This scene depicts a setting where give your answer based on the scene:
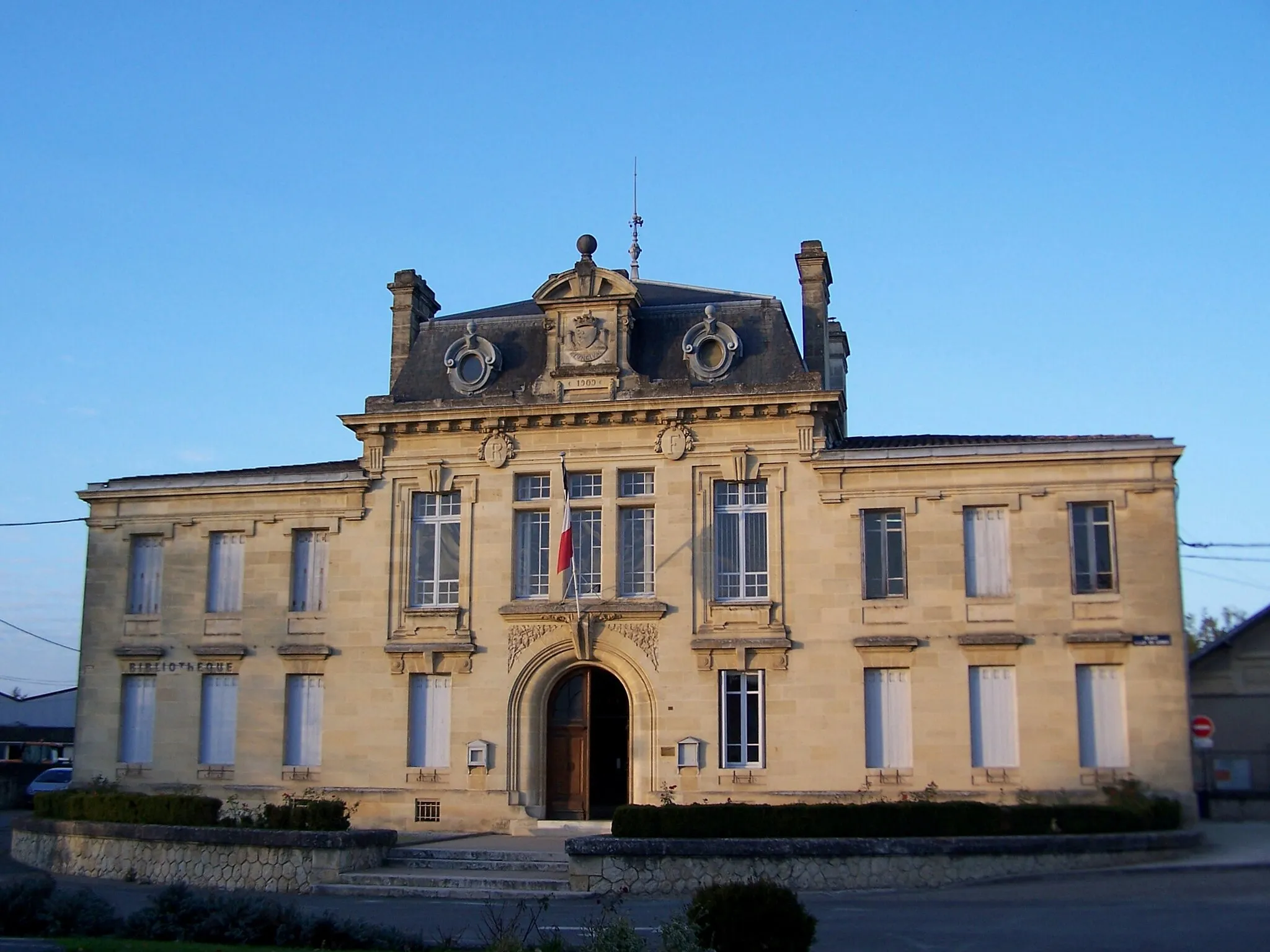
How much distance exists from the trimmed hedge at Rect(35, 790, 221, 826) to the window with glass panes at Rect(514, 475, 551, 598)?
6701 mm

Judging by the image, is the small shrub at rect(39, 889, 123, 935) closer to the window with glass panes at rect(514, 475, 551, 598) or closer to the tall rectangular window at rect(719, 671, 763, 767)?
the window with glass panes at rect(514, 475, 551, 598)

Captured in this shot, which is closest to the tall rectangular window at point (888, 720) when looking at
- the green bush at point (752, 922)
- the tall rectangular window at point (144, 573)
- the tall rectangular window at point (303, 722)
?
the tall rectangular window at point (303, 722)

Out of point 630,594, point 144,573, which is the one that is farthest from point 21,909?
point 144,573

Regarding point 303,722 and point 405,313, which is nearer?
point 303,722

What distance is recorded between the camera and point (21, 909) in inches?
557

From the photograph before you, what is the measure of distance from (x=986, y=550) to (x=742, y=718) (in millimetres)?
5203

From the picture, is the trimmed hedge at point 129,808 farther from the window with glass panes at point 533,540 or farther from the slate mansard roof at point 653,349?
the slate mansard roof at point 653,349

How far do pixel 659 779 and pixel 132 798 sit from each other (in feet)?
28.9

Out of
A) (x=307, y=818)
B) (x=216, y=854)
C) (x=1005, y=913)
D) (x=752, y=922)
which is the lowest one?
(x=1005, y=913)

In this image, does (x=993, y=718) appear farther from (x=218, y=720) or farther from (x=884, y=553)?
(x=218, y=720)

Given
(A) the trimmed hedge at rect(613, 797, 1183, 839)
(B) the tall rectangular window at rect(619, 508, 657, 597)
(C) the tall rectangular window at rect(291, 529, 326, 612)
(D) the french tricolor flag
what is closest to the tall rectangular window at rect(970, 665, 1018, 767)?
(A) the trimmed hedge at rect(613, 797, 1183, 839)

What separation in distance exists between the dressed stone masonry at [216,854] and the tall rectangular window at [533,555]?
19.4ft

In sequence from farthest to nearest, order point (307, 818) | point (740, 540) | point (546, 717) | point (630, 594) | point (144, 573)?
point (144, 573), point (546, 717), point (630, 594), point (740, 540), point (307, 818)

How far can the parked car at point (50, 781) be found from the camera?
3619 cm
